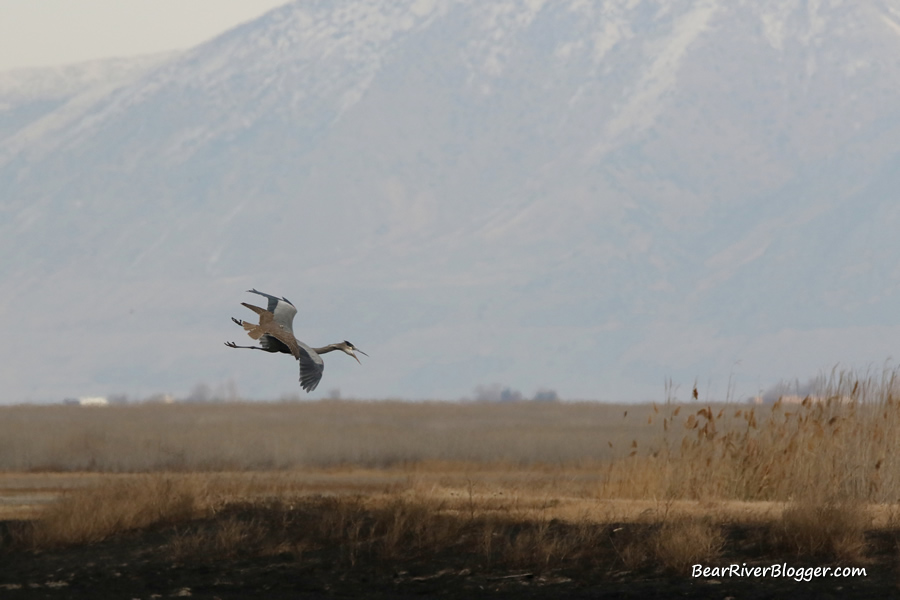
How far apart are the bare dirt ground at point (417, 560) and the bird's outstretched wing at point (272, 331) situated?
3.61 m

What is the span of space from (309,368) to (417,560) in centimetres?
479

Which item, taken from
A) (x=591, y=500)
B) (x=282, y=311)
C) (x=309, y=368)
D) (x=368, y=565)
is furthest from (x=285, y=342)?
(x=591, y=500)

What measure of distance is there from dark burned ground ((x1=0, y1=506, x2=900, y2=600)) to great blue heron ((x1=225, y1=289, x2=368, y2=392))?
3.53 meters

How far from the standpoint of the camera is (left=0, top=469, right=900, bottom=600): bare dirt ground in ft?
56.4

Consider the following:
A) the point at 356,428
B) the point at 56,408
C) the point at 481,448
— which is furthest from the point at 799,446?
the point at 56,408

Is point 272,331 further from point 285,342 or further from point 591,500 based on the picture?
point 591,500

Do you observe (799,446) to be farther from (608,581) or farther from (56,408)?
(56,408)

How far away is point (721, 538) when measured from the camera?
1814 centimetres

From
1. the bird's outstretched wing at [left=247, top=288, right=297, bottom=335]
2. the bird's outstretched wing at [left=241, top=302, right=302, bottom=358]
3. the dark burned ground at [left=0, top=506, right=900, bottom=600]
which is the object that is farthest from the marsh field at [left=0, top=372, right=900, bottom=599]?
the bird's outstretched wing at [left=241, top=302, right=302, bottom=358]

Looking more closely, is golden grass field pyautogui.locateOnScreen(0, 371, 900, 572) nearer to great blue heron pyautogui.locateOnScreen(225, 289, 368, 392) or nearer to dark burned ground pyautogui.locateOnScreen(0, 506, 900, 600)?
dark burned ground pyautogui.locateOnScreen(0, 506, 900, 600)

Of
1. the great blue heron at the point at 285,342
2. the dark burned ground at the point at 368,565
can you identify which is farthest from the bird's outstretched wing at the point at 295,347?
the dark burned ground at the point at 368,565

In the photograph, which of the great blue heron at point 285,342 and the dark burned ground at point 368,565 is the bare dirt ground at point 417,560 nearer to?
the dark burned ground at point 368,565

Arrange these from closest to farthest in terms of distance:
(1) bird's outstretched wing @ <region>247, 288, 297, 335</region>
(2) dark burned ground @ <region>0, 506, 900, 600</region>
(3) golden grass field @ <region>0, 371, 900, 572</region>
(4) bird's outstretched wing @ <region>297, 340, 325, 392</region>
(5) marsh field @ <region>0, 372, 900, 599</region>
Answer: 1. (4) bird's outstretched wing @ <region>297, 340, 325, 392</region>
2. (1) bird's outstretched wing @ <region>247, 288, 297, 335</region>
3. (2) dark burned ground @ <region>0, 506, 900, 600</region>
4. (5) marsh field @ <region>0, 372, 900, 599</region>
5. (3) golden grass field @ <region>0, 371, 900, 572</region>

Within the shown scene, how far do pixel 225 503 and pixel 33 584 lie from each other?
3489mm
